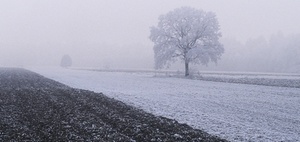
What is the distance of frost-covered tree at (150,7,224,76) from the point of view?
64.2 metres

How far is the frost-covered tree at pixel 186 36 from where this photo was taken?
211ft

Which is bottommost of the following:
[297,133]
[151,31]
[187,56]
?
[297,133]

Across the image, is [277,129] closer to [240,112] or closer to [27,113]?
[240,112]

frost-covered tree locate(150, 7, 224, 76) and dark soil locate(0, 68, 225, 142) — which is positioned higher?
frost-covered tree locate(150, 7, 224, 76)

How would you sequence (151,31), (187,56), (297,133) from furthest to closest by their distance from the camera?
(151,31), (187,56), (297,133)

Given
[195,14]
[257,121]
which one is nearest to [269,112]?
[257,121]

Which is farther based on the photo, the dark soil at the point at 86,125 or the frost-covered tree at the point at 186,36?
the frost-covered tree at the point at 186,36

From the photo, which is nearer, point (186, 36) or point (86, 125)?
point (86, 125)

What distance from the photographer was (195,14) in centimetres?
6519

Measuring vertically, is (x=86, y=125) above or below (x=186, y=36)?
below

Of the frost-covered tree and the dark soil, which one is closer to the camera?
the dark soil

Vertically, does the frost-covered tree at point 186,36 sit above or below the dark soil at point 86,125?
above

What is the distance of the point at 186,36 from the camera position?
2554 inches

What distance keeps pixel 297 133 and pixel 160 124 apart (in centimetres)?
648
